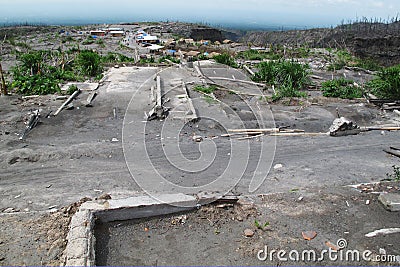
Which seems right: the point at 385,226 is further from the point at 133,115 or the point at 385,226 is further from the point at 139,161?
the point at 133,115

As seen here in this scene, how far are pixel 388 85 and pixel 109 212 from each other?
37.9 ft

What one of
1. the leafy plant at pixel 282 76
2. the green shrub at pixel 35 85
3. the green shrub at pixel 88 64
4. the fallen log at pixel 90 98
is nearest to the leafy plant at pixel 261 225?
the fallen log at pixel 90 98

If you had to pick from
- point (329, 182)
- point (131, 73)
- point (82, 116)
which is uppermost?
point (131, 73)

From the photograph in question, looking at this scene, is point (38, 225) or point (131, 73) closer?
point (38, 225)

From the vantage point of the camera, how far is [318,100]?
38.7ft

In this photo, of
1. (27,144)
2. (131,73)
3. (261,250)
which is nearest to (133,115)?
(27,144)

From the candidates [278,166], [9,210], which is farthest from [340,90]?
[9,210]

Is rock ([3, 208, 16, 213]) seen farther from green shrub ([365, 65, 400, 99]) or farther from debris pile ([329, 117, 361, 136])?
green shrub ([365, 65, 400, 99])

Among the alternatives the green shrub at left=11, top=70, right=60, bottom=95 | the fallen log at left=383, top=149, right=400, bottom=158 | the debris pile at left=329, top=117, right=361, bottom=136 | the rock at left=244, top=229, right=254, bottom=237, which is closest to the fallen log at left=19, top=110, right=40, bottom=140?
the green shrub at left=11, top=70, right=60, bottom=95

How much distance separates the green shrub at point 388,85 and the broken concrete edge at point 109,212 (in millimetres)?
10319

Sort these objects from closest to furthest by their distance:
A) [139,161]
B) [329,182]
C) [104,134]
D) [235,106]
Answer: [329,182] → [139,161] → [104,134] → [235,106]

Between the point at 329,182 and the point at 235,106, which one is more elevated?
the point at 235,106

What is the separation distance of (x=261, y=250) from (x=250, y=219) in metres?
0.59

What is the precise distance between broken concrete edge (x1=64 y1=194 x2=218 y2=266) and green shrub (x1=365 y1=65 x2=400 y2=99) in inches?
406
